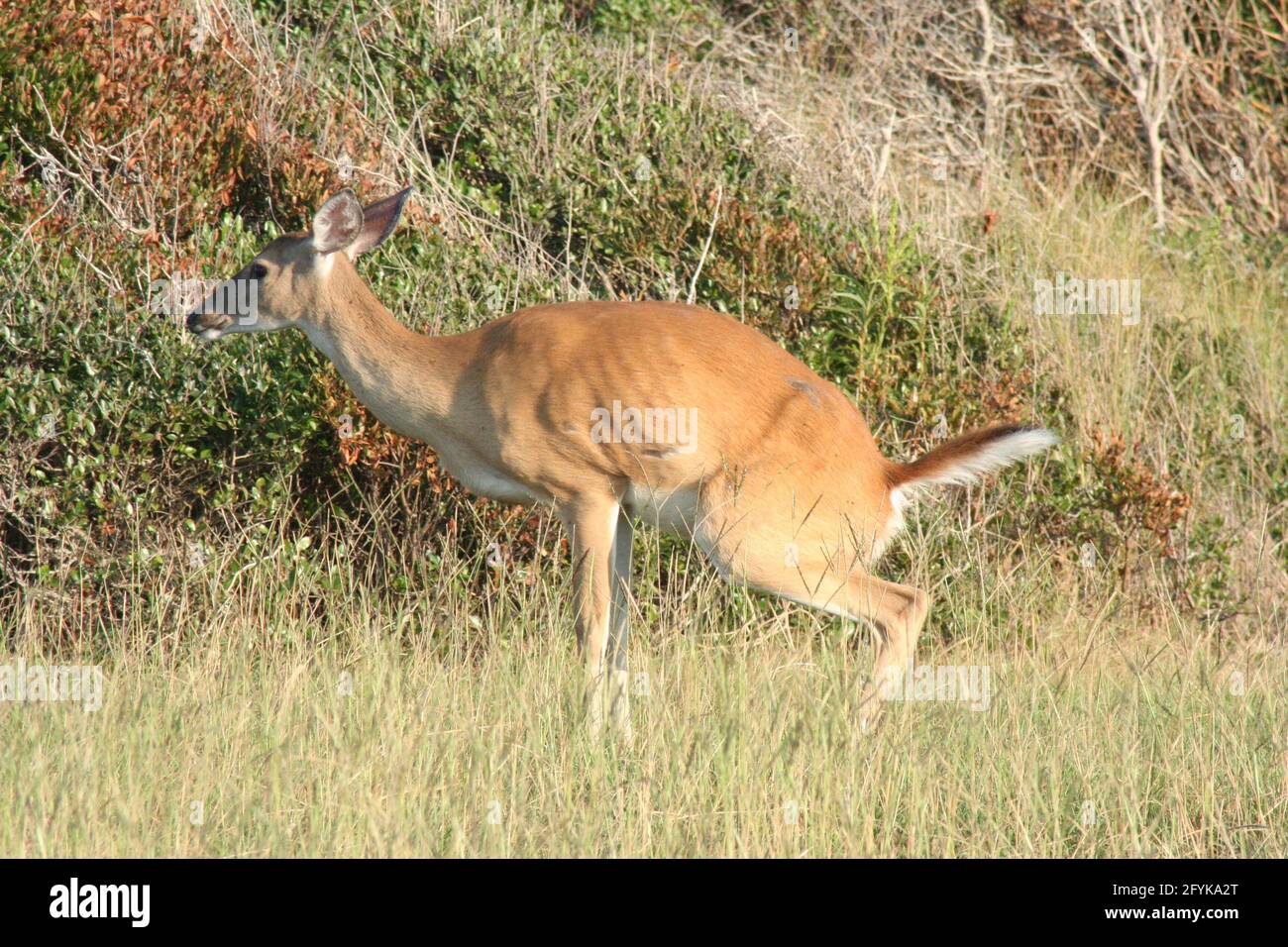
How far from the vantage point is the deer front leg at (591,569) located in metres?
5.27

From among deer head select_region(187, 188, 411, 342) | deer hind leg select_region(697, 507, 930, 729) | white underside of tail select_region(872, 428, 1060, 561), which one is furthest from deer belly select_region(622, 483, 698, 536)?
A: deer head select_region(187, 188, 411, 342)

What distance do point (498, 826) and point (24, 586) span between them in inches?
106

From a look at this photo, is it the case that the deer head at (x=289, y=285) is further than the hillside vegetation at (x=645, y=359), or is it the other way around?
the deer head at (x=289, y=285)

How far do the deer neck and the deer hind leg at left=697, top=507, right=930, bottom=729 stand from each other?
101 cm

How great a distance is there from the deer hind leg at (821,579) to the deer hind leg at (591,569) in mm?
311

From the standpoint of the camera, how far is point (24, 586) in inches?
224

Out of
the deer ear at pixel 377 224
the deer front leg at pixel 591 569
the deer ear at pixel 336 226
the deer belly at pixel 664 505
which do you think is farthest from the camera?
the deer ear at pixel 377 224

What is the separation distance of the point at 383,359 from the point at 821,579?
1.66 metres

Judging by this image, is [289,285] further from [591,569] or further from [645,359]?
[591,569]

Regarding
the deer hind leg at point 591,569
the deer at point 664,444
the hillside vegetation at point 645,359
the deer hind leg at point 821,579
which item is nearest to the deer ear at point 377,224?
the deer at point 664,444

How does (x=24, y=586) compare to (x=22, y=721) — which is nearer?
(x=22, y=721)

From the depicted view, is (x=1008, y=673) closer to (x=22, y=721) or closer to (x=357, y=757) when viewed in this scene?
(x=357, y=757)

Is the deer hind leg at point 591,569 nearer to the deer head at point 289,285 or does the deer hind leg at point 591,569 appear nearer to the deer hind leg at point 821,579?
the deer hind leg at point 821,579
